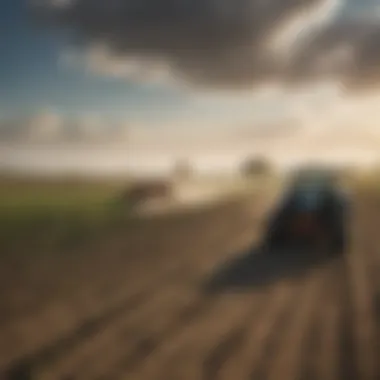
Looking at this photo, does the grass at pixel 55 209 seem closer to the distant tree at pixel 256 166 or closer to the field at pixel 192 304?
the field at pixel 192 304

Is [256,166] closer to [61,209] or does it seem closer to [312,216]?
[312,216]

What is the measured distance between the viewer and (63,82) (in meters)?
2.01

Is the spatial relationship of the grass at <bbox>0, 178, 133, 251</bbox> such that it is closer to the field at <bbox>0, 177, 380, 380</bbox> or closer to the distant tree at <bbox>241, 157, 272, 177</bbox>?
the field at <bbox>0, 177, 380, 380</bbox>

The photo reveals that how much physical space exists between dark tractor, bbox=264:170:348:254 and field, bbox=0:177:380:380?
0.06m

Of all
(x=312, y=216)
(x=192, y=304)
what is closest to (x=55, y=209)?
(x=192, y=304)

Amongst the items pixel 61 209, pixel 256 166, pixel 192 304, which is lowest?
pixel 192 304

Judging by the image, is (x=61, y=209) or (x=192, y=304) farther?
(x=61, y=209)

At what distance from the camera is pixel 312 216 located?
6.85 feet

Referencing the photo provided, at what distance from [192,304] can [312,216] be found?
64cm

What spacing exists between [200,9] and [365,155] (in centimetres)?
90

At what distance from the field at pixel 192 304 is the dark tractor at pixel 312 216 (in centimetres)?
6

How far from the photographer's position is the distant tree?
81.2 inches

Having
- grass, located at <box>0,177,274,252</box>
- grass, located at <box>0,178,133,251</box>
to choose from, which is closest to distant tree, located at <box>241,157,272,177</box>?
grass, located at <box>0,177,274,252</box>

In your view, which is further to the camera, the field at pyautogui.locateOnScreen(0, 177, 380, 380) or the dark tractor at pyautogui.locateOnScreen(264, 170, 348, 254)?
the dark tractor at pyautogui.locateOnScreen(264, 170, 348, 254)
